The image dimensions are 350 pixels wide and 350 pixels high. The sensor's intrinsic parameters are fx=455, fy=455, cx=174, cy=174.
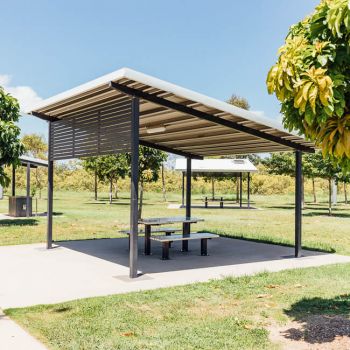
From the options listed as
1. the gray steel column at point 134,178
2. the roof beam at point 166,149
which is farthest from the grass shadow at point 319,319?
the roof beam at point 166,149

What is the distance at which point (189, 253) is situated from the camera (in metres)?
10.8

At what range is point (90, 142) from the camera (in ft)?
31.5

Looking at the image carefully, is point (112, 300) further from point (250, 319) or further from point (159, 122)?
point (159, 122)

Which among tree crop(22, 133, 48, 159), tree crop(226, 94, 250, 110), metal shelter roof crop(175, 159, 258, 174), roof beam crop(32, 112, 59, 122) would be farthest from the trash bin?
tree crop(226, 94, 250, 110)

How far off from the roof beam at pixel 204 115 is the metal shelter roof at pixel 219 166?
19061 mm

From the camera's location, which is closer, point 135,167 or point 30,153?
point 135,167

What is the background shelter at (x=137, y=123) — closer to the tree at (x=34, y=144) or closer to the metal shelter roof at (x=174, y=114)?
the metal shelter roof at (x=174, y=114)

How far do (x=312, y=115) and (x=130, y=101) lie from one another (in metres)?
4.85

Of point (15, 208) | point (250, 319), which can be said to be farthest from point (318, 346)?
point (15, 208)

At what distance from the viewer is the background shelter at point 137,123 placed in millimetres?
7723

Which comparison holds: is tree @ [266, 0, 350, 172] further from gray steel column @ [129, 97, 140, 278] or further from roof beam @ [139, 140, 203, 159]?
roof beam @ [139, 140, 203, 159]

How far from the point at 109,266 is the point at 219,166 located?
72.2 feet

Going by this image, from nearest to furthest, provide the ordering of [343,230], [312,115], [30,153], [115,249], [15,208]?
[312,115] < [115,249] < [343,230] < [15,208] < [30,153]

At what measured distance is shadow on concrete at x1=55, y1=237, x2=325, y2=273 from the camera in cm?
933
